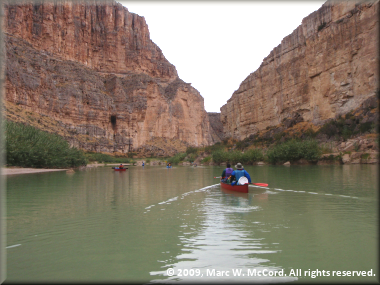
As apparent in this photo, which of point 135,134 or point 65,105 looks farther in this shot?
point 135,134

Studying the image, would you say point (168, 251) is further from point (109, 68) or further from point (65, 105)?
point (109, 68)

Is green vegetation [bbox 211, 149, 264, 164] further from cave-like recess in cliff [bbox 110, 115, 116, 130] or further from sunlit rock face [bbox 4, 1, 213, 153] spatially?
cave-like recess in cliff [bbox 110, 115, 116, 130]

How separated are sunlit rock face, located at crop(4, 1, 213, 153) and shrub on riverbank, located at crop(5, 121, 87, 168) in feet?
93.2

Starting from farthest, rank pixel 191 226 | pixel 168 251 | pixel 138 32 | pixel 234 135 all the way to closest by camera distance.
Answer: pixel 138 32, pixel 234 135, pixel 191 226, pixel 168 251

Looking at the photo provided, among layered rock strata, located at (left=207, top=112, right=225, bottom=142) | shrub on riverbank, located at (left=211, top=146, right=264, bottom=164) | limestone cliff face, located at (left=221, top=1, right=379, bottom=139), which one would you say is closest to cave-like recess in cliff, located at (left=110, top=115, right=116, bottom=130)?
limestone cliff face, located at (left=221, top=1, right=379, bottom=139)

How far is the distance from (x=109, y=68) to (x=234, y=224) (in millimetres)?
93244

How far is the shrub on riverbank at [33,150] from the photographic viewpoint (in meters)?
25.1

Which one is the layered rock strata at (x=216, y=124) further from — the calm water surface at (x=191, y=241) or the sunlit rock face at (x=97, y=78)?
the calm water surface at (x=191, y=241)

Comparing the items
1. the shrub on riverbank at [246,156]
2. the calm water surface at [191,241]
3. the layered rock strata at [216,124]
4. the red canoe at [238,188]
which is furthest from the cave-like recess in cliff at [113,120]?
the calm water surface at [191,241]

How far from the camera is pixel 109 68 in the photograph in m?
92.6

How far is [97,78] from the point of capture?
83125 millimetres

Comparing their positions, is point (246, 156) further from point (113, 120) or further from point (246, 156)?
point (113, 120)

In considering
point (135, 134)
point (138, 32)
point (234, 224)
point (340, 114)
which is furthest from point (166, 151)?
point (234, 224)

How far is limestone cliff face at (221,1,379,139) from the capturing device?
34.5 meters
